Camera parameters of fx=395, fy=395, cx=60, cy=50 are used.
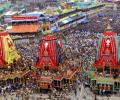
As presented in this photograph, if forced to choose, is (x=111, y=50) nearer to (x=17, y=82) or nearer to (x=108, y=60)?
(x=108, y=60)

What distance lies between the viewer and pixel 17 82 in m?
35.7

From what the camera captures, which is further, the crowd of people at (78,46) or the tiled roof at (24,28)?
the tiled roof at (24,28)

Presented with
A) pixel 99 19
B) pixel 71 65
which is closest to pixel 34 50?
pixel 71 65

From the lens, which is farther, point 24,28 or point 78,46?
point 24,28

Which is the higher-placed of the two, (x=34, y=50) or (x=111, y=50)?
(x=111, y=50)

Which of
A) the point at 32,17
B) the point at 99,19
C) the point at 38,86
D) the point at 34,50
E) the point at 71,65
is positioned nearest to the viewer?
the point at 38,86

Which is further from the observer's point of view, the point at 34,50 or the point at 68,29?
the point at 68,29

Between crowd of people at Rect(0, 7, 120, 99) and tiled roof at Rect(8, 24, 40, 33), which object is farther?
tiled roof at Rect(8, 24, 40, 33)

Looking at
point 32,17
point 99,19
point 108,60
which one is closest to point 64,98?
point 108,60

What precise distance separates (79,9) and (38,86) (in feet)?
134

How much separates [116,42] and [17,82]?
9585mm

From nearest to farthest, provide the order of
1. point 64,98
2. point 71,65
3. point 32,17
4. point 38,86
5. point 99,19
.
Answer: point 64,98 → point 38,86 → point 71,65 → point 32,17 → point 99,19

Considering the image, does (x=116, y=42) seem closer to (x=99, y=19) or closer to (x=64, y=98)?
(x=64, y=98)

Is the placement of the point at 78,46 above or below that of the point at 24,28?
below
